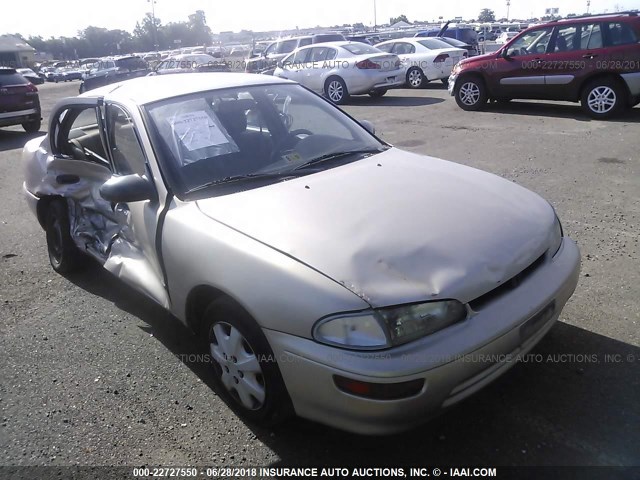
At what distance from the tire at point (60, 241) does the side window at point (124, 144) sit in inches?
42.8

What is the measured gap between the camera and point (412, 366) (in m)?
2.06

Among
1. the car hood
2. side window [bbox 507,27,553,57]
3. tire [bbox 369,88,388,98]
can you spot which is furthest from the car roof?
tire [bbox 369,88,388,98]

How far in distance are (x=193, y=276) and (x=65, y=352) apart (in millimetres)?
1386

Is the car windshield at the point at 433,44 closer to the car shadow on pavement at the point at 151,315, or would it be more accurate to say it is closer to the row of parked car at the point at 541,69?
the row of parked car at the point at 541,69

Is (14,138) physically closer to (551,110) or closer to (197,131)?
(197,131)

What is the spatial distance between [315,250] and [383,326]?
0.47 metres

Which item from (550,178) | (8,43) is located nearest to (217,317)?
(550,178)

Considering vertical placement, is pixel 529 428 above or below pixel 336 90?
below

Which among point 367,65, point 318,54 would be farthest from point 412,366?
point 318,54

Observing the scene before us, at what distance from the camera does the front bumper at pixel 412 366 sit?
2074 millimetres

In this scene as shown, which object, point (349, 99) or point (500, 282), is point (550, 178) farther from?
point (349, 99)

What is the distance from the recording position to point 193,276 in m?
2.71

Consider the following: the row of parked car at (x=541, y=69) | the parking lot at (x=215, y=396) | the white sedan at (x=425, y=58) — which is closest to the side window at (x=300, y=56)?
the row of parked car at (x=541, y=69)

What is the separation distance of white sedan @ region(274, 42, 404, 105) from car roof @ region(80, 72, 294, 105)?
33.2 ft
